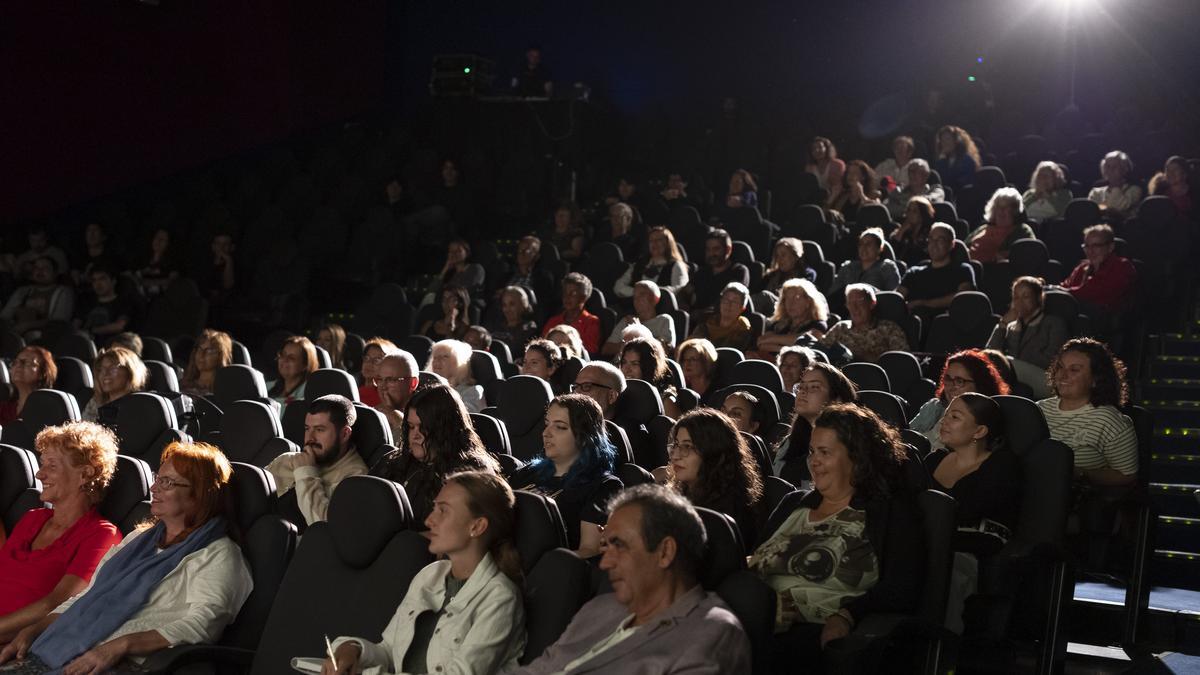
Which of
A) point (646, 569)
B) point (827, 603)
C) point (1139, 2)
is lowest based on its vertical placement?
point (827, 603)

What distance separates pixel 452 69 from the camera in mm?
11430

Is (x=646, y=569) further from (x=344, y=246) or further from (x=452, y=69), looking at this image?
(x=452, y=69)

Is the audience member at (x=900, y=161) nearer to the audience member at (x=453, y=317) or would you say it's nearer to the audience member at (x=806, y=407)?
the audience member at (x=453, y=317)

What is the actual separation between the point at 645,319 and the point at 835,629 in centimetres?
413

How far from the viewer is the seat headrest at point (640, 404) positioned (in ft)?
14.7

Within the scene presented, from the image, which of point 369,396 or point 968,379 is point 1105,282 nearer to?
point 968,379

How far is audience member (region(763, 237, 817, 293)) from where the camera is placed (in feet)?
24.4

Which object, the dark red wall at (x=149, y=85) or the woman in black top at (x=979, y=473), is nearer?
the woman in black top at (x=979, y=473)

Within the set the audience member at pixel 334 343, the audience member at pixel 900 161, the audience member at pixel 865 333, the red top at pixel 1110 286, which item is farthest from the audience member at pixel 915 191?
the audience member at pixel 334 343

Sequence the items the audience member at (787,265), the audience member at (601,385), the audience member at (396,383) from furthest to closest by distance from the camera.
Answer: the audience member at (787,265) → the audience member at (396,383) → the audience member at (601,385)

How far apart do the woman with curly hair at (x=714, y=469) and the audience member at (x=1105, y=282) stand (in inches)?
154

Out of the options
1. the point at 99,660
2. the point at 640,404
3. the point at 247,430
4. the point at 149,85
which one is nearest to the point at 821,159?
the point at 149,85

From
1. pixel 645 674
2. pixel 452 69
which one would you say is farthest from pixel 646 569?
pixel 452 69

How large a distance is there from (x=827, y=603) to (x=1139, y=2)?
9207 mm
